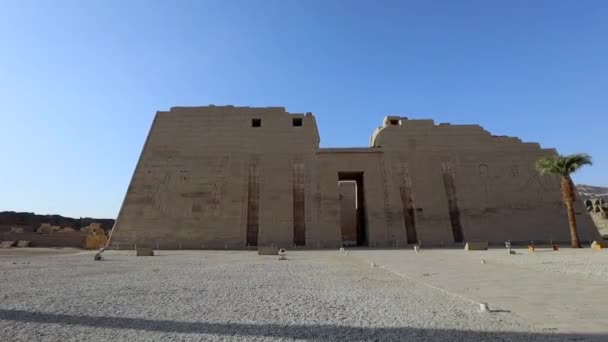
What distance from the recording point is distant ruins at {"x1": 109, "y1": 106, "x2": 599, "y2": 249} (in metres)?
25.2

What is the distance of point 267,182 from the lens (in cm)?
2716

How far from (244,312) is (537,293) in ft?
15.6

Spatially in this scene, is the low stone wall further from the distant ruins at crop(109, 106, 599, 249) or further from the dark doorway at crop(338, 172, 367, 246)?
the dark doorway at crop(338, 172, 367, 246)

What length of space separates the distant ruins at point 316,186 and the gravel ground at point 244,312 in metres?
16.8

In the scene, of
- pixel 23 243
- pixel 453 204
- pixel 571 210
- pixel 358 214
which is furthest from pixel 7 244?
pixel 571 210

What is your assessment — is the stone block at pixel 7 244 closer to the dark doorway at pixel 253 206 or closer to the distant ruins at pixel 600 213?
the dark doorway at pixel 253 206

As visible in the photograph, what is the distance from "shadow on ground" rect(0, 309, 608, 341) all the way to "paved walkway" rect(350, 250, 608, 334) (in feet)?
1.52

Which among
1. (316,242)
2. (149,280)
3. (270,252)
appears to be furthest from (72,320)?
(316,242)

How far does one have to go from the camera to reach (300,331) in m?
4.45

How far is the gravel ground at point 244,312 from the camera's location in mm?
4301

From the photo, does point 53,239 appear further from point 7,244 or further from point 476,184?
point 476,184

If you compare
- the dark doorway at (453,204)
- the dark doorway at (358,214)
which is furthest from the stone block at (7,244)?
the dark doorway at (453,204)

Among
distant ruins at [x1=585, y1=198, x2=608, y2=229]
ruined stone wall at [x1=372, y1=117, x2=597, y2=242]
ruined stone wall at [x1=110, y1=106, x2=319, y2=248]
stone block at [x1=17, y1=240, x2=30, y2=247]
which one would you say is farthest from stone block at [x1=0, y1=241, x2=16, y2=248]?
distant ruins at [x1=585, y1=198, x2=608, y2=229]

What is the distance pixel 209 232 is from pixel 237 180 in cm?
409
